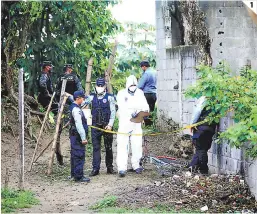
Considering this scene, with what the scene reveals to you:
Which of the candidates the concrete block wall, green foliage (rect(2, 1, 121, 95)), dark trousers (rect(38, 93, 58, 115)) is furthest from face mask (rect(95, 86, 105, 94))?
green foliage (rect(2, 1, 121, 95))

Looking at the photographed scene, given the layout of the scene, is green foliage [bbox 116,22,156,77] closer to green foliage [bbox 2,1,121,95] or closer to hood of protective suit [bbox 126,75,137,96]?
green foliage [bbox 2,1,121,95]

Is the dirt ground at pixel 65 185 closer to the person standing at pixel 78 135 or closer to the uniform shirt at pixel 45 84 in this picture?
the person standing at pixel 78 135

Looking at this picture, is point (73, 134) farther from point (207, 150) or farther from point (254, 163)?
point (254, 163)

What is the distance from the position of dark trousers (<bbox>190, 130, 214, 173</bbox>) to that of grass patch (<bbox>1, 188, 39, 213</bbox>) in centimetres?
299

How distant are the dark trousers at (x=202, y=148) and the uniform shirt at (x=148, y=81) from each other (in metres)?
4.78

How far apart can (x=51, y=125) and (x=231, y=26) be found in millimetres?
5145

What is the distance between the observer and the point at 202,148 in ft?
31.9

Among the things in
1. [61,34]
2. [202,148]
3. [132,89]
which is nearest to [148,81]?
[61,34]

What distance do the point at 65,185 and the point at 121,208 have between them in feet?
7.08

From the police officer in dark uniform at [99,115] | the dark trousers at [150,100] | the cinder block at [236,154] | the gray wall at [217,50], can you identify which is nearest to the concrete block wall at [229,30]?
the gray wall at [217,50]

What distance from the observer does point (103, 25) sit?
1527 centimetres

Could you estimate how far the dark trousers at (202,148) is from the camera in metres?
9.58

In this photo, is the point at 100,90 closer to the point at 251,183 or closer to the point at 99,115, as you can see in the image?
the point at 99,115

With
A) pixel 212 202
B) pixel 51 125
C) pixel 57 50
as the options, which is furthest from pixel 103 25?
pixel 212 202
